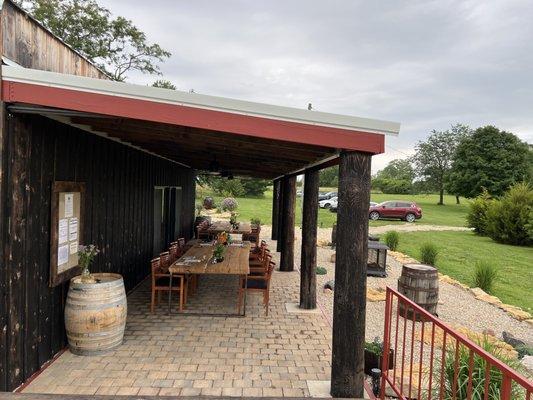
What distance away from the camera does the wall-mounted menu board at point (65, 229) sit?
3805 mm

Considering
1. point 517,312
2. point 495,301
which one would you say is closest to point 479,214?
point 495,301

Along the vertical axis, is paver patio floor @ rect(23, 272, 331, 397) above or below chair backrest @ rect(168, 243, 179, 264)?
below

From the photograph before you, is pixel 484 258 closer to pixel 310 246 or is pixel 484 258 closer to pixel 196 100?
pixel 310 246

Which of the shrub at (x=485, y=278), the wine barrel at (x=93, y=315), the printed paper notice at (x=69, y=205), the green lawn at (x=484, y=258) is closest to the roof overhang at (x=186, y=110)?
the printed paper notice at (x=69, y=205)

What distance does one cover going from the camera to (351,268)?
3.22m

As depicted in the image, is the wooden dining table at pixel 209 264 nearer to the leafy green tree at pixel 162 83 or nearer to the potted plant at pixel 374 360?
the potted plant at pixel 374 360

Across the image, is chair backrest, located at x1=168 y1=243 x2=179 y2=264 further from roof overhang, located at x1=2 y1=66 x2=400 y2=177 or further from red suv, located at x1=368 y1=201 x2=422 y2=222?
red suv, located at x1=368 y1=201 x2=422 y2=222

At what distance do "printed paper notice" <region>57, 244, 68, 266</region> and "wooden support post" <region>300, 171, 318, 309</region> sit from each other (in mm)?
3427

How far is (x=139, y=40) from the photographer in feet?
82.3

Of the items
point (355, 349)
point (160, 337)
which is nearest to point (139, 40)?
point (160, 337)

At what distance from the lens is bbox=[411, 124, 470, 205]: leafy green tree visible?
3872cm

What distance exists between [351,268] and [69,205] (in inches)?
121

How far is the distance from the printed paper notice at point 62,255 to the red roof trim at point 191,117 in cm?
167

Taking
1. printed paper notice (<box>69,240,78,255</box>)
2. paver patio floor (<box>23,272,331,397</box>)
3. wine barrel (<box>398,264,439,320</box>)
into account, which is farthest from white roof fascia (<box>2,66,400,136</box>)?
wine barrel (<box>398,264,439,320</box>)
